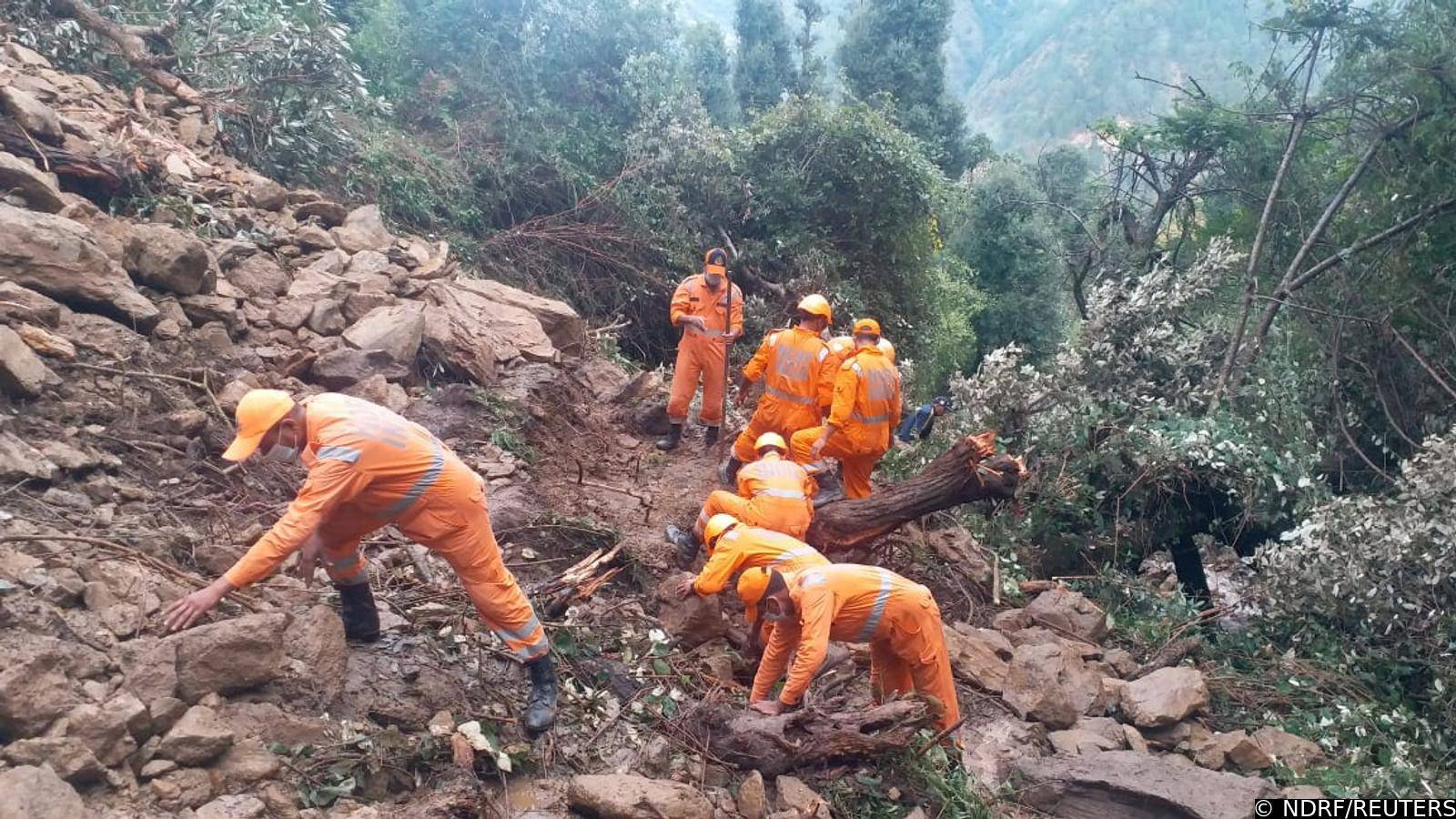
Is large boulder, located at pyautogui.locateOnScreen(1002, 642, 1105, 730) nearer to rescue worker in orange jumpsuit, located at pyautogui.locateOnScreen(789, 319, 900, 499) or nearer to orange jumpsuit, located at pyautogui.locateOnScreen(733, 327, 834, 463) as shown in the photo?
rescue worker in orange jumpsuit, located at pyautogui.locateOnScreen(789, 319, 900, 499)

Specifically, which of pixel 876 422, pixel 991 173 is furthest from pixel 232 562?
pixel 991 173

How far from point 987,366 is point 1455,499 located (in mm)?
3642

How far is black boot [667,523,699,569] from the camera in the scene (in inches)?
237

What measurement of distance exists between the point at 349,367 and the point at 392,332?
464 millimetres

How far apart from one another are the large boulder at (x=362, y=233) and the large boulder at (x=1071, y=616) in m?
5.68

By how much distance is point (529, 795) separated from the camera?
3.91 m

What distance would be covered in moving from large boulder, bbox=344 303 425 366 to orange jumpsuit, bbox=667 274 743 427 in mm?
1868

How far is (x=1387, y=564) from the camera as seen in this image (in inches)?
255

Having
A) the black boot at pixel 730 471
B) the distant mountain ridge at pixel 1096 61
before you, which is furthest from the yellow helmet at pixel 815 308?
the distant mountain ridge at pixel 1096 61

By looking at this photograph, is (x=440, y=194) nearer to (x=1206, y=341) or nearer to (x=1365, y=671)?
(x=1206, y=341)

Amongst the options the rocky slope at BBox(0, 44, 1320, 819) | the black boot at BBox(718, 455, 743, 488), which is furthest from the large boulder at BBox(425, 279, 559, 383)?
the black boot at BBox(718, 455, 743, 488)

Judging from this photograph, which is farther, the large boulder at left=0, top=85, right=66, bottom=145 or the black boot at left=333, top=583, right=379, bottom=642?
the large boulder at left=0, top=85, right=66, bottom=145

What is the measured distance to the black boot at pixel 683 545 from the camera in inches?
237

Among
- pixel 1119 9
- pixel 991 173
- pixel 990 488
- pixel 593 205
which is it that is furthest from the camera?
pixel 1119 9
